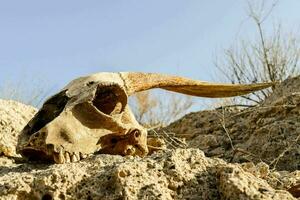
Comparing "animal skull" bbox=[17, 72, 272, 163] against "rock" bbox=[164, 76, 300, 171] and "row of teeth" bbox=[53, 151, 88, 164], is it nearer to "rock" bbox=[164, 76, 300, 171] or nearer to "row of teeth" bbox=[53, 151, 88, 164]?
"row of teeth" bbox=[53, 151, 88, 164]

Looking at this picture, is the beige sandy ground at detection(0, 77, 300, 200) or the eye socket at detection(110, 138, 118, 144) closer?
the beige sandy ground at detection(0, 77, 300, 200)

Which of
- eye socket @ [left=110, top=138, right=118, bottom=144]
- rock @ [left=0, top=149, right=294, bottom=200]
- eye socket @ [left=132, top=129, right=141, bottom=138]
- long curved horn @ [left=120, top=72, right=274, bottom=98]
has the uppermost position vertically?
long curved horn @ [left=120, top=72, right=274, bottom=98]

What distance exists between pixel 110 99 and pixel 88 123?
0.29 m

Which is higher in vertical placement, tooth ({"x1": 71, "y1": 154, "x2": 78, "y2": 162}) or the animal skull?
the animal skull

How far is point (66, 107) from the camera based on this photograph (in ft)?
10.8

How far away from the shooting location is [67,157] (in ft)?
10.2

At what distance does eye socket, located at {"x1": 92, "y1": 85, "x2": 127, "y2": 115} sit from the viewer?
352 cm

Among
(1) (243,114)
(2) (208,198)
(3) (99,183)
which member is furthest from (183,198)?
(1) (243,114)

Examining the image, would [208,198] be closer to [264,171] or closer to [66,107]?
[264,171]

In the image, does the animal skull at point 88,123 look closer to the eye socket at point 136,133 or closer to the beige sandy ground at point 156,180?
the eye socket at point 136,133

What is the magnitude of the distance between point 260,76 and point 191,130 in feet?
26.9

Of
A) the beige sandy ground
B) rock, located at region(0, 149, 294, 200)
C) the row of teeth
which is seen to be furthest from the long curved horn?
rock, located at region(0, 149, 294, 200)

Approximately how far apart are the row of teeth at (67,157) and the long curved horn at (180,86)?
25.7 inches

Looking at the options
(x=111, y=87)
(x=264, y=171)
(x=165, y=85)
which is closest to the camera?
(x=264, y=171)
